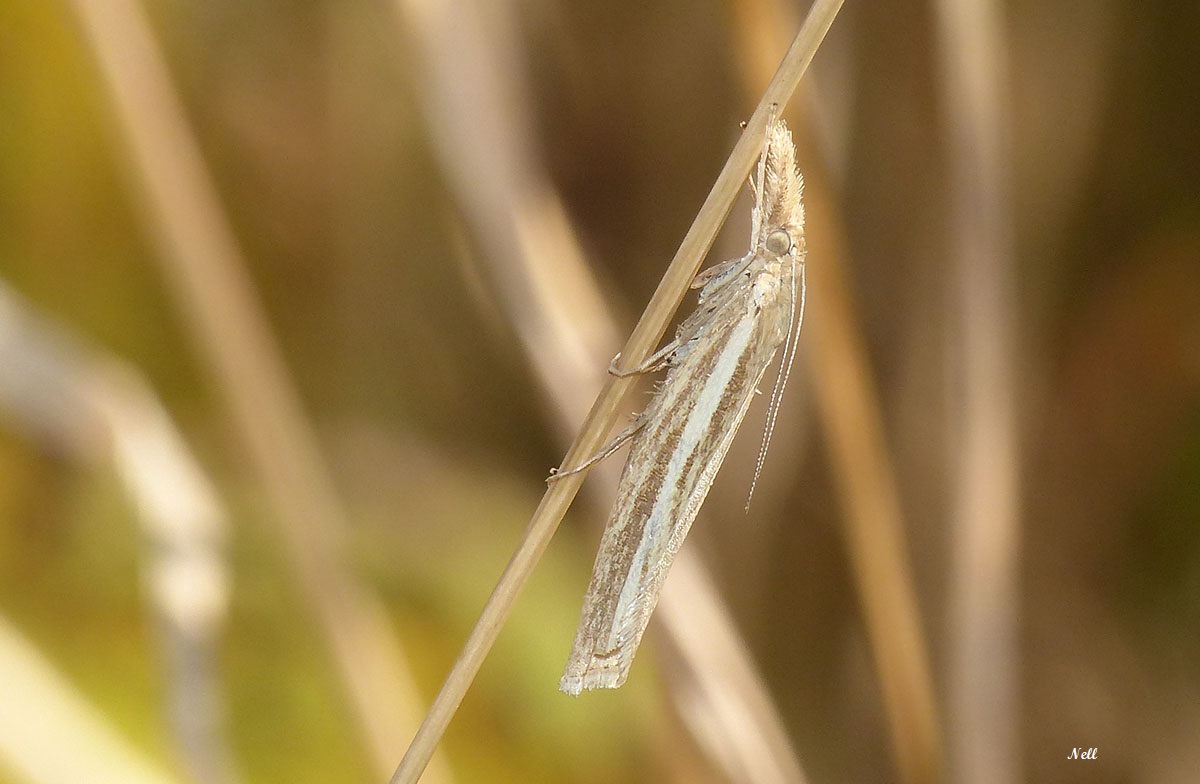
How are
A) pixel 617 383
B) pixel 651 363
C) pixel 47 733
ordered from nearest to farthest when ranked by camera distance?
1. pixel 617 383
2. pixel 651 363
3. pixel 47 733

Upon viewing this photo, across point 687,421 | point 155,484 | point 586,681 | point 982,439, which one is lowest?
point 586,681

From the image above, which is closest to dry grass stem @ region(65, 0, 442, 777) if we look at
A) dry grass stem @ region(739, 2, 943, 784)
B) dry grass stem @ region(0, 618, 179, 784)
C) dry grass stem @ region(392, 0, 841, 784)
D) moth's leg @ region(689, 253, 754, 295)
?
dry grass stem @ region(0, 618, 179, 784)

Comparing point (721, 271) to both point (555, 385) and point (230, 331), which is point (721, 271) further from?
point (230, 331)

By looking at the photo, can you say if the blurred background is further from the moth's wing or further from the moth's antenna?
the moth's wing

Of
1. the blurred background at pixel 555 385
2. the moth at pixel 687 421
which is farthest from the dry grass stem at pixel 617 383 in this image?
the blurred background at pixel 555 385

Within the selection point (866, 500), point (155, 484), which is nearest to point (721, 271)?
point (866, 500)

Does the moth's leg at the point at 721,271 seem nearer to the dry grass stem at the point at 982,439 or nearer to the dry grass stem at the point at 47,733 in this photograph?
the dry grass stem at the point at 982,439
